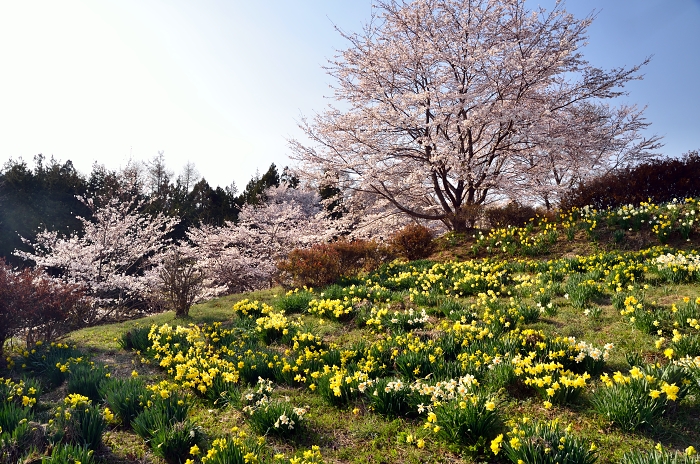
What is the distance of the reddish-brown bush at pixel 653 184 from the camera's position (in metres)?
10.9

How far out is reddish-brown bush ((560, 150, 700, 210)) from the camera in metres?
10.9

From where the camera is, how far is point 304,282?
10.0 meters

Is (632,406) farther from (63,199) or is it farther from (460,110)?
(63,199)

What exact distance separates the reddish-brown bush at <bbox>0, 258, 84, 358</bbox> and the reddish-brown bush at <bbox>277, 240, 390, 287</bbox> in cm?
441

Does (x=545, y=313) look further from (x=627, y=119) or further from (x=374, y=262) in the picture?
(x=627, y=119)

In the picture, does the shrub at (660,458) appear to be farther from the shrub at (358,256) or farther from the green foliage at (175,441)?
the shrub at (358,256)

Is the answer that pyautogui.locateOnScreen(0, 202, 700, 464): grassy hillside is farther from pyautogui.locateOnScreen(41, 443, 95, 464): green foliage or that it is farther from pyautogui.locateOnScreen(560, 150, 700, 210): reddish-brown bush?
pyautogui.locateOnScreen(560, 150, 700, 210): reddish-brown bush

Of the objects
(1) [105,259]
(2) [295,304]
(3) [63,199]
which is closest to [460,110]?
(2) [295,304]

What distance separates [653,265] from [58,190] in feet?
93.4

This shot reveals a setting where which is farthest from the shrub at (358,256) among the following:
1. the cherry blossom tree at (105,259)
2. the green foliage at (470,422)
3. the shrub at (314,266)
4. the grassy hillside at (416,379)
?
the cherry blossom tree at (105,259)

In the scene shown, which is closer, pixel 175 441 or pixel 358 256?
pixel 175 441

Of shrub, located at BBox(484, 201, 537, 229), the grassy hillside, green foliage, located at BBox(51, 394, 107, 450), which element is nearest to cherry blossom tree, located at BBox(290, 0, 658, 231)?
shrub, located at BBox(484, 201, 537, 229)

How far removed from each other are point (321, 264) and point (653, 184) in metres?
9.18

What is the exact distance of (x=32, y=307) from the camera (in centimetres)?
647
